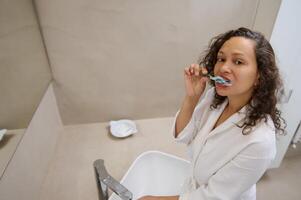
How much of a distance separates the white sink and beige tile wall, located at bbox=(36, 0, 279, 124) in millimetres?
406

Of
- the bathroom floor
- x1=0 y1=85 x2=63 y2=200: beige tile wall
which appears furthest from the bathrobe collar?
x1=0 y1=85 x2=63 y2=200: beige tile wall

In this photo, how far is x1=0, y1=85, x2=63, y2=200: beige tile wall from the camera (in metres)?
0.95

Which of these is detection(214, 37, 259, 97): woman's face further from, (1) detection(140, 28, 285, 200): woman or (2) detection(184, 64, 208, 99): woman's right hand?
(2) detection(184, 64, 208, 99): woman's right hand

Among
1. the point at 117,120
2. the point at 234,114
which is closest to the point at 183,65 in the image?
the point at 117,120

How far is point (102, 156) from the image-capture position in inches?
53.7

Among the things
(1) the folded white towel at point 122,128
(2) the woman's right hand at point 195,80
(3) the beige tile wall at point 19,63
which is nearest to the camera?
(2) the woman's right hand at point 195,80

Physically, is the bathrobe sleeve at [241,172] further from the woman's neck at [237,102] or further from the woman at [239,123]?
the woman's neck at [237,102]

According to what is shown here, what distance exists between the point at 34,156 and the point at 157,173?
2.13 ft

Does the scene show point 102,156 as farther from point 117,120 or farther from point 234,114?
point 234,114

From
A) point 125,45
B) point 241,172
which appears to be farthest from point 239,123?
point 125,45

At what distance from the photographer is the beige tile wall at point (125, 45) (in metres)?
1.22

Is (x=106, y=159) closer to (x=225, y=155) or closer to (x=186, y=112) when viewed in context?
(x=186, y=112)

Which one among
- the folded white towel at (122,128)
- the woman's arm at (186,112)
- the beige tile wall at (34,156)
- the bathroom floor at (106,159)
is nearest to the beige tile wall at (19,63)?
the beige tile wall at (34,156)

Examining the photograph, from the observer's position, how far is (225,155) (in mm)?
799
